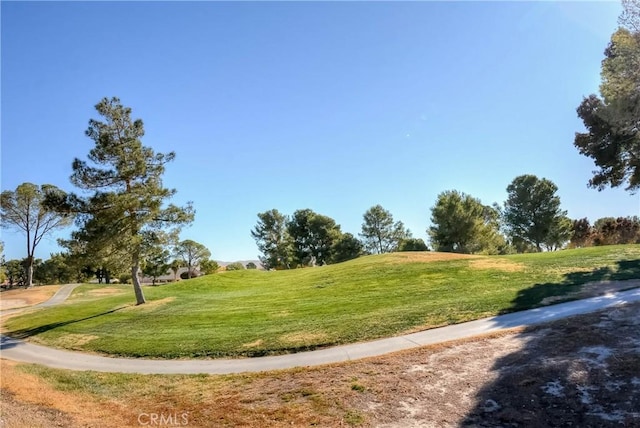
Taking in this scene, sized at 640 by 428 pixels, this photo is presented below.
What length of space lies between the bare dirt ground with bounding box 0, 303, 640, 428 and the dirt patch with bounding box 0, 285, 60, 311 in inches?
1104

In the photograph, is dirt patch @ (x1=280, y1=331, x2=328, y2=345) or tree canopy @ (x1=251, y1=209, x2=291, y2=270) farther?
tree canopy @ (x1=251, y1=209, x2=291, y2=270)

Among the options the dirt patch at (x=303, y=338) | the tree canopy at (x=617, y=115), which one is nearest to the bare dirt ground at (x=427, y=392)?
the dirt patch at (x=303, y=338)

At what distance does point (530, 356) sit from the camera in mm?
7762

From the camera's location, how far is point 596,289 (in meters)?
13.4

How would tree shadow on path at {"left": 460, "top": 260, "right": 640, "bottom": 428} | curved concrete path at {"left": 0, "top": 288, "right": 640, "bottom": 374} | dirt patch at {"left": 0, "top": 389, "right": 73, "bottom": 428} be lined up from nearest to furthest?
tree shadow on path at {"left": 460, "top": 260, "right": 640, "bottom": 428}
dirt patch at {"left": 0, "top": 389, "right": 73, "bottom": 428}
curved concrete path at {"left": 0, "top": 288, "right": 640, "bottom": 374}

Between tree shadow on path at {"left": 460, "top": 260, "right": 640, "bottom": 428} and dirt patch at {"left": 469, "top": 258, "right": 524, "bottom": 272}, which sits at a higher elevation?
dirt patch at {"left": 469, "top": 258, "right": 524, "bottom": 272}

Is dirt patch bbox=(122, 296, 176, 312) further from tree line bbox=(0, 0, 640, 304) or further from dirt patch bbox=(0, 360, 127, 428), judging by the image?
dirt patch bbox=(0, 360, 127, 428)

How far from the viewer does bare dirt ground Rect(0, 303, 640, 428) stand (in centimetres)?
594

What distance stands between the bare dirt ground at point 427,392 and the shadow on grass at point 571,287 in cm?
238

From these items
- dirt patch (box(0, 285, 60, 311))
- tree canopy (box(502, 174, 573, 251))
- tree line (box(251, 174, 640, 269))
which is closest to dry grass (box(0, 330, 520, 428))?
dirt patch (box(0, 285, 60, 311))

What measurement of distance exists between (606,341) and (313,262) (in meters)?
59.8

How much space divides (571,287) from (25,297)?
141 ft

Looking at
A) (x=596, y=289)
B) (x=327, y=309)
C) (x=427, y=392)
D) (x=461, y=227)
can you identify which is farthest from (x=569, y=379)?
(x=461, y=227)

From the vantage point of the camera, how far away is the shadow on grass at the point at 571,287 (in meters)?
12.5
